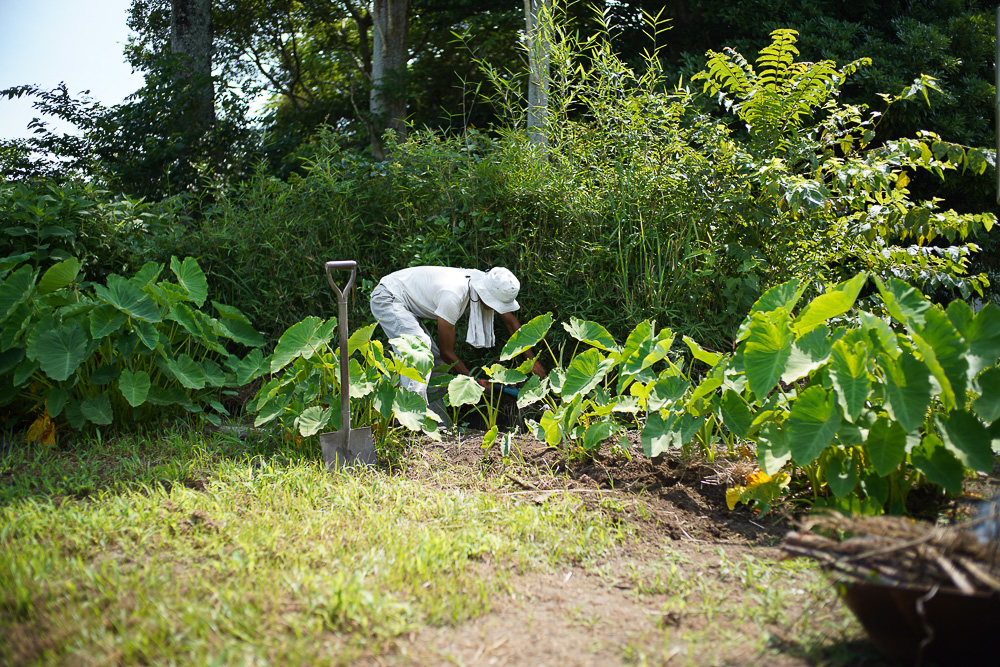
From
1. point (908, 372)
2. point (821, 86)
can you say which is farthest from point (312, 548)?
point (821, 86)

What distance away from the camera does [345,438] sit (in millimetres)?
3330

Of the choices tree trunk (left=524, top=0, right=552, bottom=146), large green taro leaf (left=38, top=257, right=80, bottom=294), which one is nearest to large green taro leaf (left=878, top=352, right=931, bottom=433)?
tree trunk (left=524, top=0, right=552, bottom=146)

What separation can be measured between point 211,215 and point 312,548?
13.5 feet

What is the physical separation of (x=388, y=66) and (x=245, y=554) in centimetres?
739

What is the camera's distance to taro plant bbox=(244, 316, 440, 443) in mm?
3523

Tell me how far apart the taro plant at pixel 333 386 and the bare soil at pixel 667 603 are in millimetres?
812

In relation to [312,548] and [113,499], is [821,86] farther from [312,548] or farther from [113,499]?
[113,499]

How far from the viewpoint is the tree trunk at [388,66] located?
836 cm

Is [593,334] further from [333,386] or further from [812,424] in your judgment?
[333,386]

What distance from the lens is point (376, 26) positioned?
8531 millimetres

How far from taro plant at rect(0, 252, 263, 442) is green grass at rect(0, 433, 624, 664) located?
0.46 meters

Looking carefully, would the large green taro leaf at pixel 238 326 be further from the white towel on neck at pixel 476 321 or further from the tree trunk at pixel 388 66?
the tree trunk at pixel 388 66

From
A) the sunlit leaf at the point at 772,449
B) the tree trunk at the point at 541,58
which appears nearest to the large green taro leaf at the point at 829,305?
the sunlit leaf at the point at 772,449

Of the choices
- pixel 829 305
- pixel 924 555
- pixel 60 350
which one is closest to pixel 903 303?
pixel 829 305
